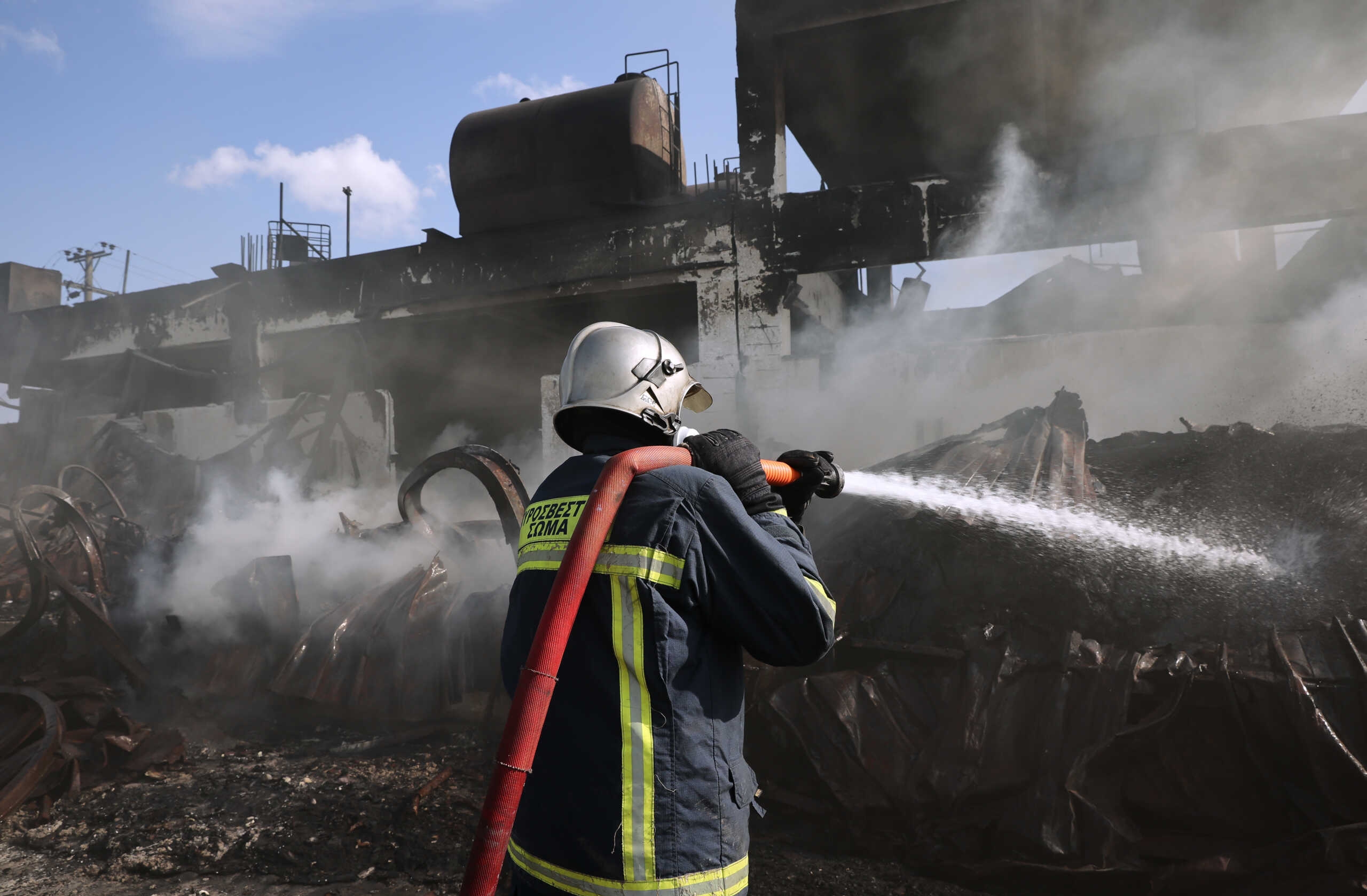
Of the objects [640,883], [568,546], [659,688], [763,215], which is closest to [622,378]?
[568,546]

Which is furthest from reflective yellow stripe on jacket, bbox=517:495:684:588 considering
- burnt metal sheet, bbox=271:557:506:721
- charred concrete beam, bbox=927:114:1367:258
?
charred concrete beam, bbox=927:114:1367:258

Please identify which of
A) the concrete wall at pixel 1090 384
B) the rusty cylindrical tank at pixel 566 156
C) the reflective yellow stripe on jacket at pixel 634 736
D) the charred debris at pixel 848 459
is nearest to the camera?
the reflective yellow stripe on jacket at pixel 634 736

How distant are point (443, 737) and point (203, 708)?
1.87 meters

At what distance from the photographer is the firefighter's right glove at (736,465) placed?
1.76 m

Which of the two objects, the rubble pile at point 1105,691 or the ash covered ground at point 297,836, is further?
the ash covered ground at point 297,836

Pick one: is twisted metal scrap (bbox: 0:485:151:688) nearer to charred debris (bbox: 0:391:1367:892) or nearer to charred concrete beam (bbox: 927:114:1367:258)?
charred debris (bbox: 0:391:1367:892)

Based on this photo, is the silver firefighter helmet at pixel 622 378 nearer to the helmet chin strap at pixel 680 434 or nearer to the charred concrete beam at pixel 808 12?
the helmet chin strap at pixel 680 434

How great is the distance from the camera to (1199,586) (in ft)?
12.6

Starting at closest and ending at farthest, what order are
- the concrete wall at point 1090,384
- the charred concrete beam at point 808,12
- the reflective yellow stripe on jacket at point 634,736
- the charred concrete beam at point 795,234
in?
1. the reflective yellow stripe on jacket at point 634,736
2. the charred concrete beam at point 795,234
3. the concrete wall at point 1090,384
4. the charred concrete beam at point 808,12

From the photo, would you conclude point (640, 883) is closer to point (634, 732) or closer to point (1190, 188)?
point (634, 732)

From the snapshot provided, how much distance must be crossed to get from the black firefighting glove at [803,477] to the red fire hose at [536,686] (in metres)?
0.75

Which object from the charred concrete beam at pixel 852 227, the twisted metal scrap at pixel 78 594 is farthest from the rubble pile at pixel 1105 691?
the twisted metal scrap at pixel 78 594

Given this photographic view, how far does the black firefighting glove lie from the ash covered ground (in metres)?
1.87

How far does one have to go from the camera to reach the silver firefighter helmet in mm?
1858
